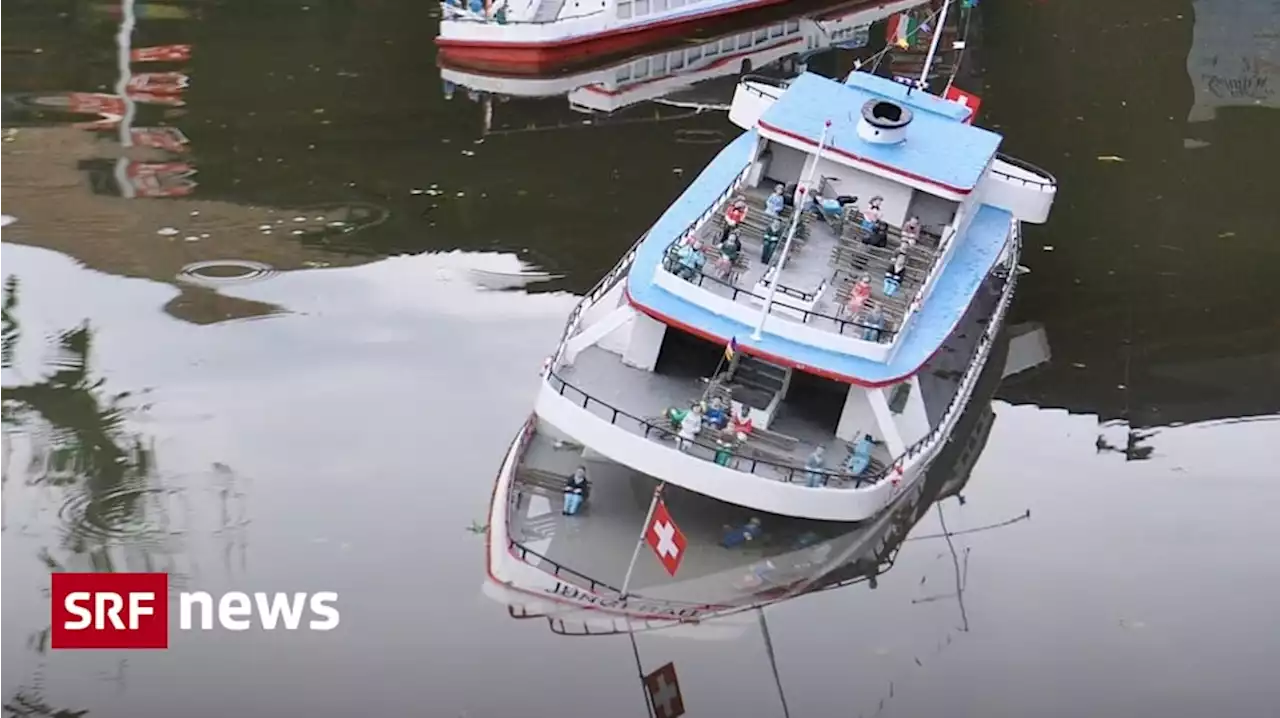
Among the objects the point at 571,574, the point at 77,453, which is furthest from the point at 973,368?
the point at 77,453

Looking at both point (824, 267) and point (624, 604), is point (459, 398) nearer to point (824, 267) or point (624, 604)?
point (624, 604)

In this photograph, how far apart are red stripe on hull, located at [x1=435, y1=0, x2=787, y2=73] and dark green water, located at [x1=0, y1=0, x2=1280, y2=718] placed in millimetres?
1068

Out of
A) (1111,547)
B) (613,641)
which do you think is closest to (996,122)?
(1111,547)

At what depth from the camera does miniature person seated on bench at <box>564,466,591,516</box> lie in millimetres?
19125

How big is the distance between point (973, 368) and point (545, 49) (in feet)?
53.9

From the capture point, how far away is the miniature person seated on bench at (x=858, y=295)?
20.4 m

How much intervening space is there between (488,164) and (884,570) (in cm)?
1372

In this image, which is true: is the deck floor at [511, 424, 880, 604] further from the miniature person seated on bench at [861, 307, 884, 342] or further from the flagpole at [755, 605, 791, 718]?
the miniature person seated on bench at [861, 307, 884, 342]

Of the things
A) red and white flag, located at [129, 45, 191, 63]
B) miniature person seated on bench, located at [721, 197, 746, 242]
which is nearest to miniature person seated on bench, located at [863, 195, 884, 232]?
miniature person seated on bench, located at [721, 197, 746, 242]

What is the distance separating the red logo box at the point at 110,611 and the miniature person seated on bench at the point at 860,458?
8.40 m

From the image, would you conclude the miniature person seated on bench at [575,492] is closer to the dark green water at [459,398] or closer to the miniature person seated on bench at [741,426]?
the dark green water at [459,398]

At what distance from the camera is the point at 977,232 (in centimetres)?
2327

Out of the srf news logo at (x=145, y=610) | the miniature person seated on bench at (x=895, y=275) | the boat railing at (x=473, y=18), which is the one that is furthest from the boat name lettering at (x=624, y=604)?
the boat railing at (x=473, y=18)

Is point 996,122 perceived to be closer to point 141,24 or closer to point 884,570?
point 884,570
